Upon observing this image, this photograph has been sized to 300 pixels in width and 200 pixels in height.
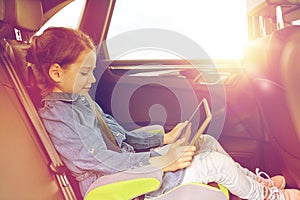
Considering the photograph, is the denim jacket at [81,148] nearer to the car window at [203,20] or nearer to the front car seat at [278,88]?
the front car seat at [278,88]

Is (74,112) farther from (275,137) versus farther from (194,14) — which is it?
(194,14)

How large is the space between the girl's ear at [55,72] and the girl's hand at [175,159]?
406mm

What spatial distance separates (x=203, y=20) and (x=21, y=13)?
110 centimetres

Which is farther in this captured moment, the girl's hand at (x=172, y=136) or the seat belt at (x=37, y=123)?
the girl's hand at (x=172, y=136)

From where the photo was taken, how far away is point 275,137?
1.63m

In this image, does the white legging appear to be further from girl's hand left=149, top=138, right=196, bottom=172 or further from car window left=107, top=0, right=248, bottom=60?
car window left=107, top=0, right=248, bottom=60

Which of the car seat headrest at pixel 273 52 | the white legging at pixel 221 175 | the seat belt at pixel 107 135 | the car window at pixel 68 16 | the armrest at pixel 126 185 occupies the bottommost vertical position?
the white legging at pixel 221 175

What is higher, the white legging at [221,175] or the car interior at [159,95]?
the car interior at [159,95]

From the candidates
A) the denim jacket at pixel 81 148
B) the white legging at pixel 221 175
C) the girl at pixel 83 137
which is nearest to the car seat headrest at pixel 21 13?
the girl at pixel 83 137

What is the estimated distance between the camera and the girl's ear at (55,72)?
4.60 ft

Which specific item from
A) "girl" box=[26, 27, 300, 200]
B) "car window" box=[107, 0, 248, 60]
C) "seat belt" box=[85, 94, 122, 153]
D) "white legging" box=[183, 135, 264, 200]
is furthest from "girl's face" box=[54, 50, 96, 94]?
"car window" box=[107, 0, 248, 60]

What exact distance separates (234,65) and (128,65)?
60cm

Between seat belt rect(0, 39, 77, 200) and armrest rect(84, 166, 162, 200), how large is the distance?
10cm

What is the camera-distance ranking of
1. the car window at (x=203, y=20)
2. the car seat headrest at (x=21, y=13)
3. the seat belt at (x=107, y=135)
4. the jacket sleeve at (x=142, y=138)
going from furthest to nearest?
the car window at (x=203, y=20), the jacket sleeve at (x=142, y=138), the seat belt at (x=107, y=135), the car seat headrest at (x=21, y=13)
